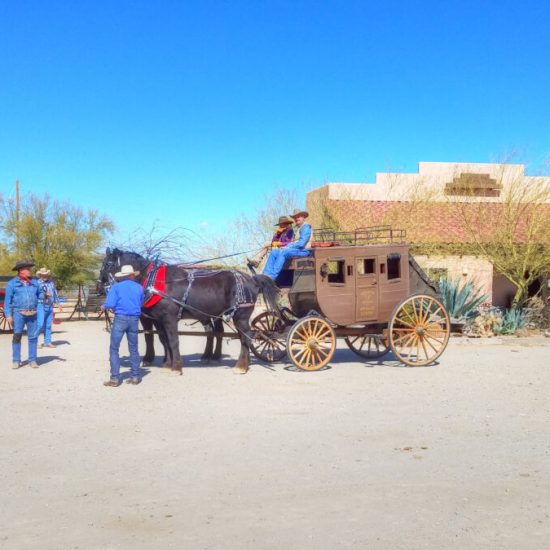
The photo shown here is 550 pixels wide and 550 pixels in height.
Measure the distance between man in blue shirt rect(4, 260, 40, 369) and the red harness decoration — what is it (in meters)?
2.06

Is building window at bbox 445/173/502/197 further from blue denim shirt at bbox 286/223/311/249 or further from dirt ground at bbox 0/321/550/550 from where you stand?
dirt ground at bbox 0/321/550/550

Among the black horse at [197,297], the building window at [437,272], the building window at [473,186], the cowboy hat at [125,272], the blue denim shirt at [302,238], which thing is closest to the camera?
the cowboy hat at [125,272]

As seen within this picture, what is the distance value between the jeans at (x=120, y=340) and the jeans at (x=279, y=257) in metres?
2.61

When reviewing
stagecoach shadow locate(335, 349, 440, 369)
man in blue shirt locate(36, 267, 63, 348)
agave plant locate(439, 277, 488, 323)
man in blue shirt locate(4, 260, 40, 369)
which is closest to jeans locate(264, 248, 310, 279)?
stagecoach shadow locate(335, 349, 440, 369)

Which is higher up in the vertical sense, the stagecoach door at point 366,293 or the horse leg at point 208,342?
the stagecoach door at point 366,293

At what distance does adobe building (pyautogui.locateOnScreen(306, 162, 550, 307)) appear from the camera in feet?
67.1

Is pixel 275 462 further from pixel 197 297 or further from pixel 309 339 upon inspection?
pixel 197 297

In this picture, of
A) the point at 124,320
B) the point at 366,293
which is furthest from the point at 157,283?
the point at 366,293

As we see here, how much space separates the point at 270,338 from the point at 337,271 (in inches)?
66.0

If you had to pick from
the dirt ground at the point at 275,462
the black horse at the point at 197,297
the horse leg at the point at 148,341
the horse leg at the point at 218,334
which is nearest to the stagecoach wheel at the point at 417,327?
the dirt ground at the point at 275,462

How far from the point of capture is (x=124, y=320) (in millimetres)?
8953

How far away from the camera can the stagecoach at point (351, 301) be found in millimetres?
10227

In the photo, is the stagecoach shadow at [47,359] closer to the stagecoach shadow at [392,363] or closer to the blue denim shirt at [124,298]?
the blue denim shirt at [124,298]

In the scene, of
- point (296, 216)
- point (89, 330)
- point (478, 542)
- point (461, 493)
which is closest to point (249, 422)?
point (461, 493)
